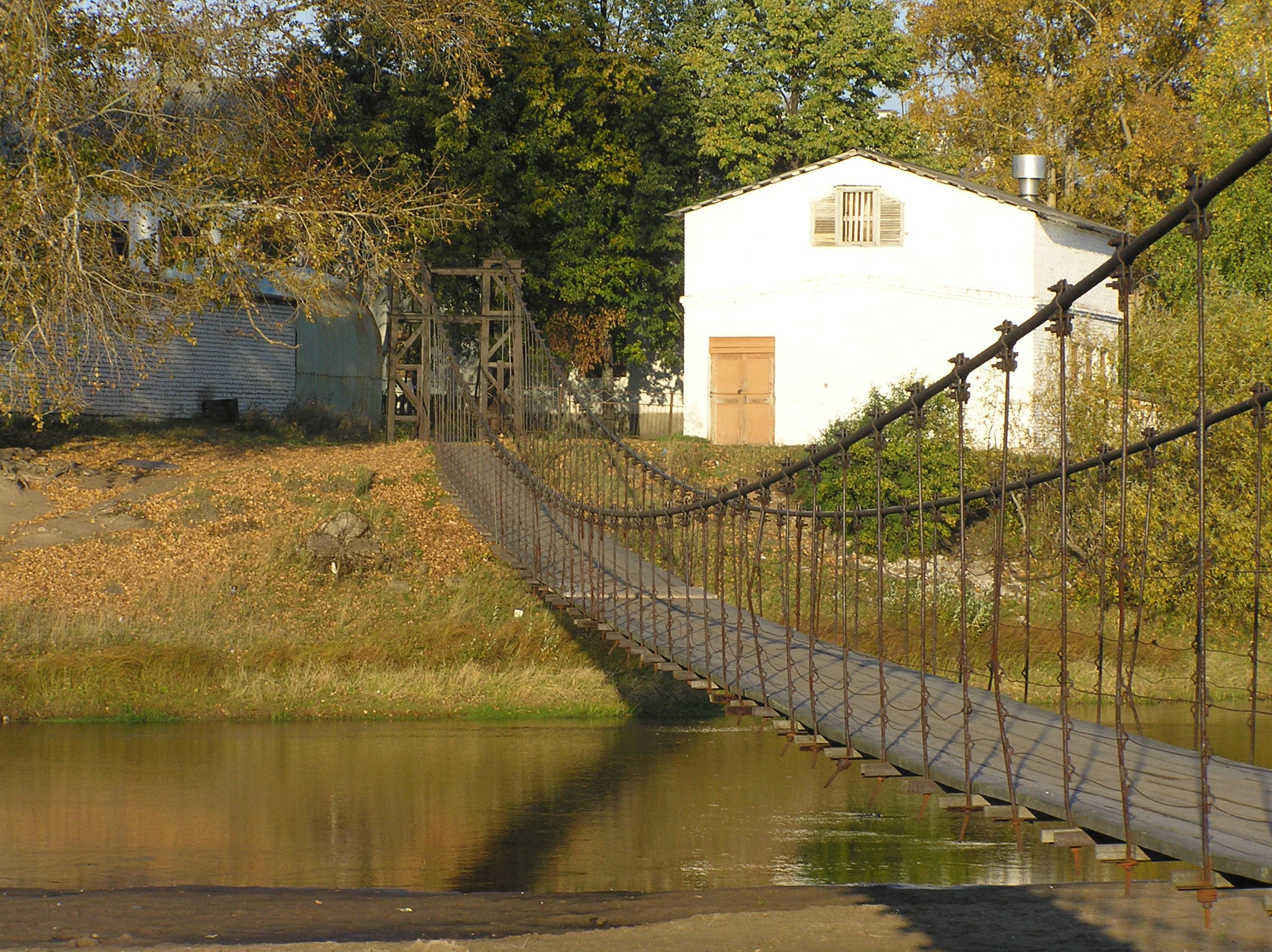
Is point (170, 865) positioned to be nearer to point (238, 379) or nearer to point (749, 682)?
point (749, 682)

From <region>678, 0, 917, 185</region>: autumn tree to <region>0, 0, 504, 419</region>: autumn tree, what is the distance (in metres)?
8.86

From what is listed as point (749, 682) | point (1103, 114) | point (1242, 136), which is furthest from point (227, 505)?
point (1103, 114)

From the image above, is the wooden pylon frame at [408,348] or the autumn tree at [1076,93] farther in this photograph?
the autumn tree at [1076,93]

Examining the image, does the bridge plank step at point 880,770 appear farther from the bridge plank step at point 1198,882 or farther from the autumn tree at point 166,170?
the autumn tree at point 166,170

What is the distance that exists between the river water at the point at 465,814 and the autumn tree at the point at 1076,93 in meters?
13.0

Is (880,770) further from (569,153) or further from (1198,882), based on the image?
(569,153)

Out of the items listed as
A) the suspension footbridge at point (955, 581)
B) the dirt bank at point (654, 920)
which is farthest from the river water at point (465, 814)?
the suspension footbridge at point (955, 581)

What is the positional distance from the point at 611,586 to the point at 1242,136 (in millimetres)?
14099

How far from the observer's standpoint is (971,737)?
4.55 m

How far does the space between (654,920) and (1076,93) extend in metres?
18.9

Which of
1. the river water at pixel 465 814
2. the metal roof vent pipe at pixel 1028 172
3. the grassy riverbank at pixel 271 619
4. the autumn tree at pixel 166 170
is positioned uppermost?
the metal roof vent pipe at pixel 1028 172

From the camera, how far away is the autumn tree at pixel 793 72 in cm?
2320

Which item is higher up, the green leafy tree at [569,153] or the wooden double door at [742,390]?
the green leafy tree at [569,153]

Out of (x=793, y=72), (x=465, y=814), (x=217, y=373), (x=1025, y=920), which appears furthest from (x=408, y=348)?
(x=1025, y=920)
